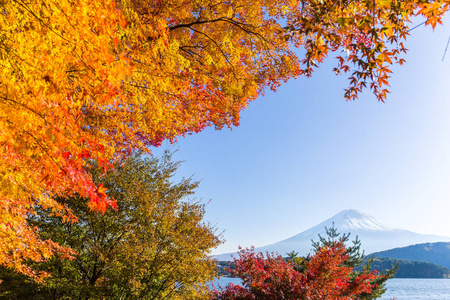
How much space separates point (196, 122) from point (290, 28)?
16.5 feet

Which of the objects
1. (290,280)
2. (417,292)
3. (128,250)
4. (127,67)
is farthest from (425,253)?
(127,67)

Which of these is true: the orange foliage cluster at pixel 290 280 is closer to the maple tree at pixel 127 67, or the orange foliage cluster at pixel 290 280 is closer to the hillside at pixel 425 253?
the maple tree at pixel 127 67

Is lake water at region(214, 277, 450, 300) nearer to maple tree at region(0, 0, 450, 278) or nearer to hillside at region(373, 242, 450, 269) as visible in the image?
maple tree at region(0, 0, 450, 278)

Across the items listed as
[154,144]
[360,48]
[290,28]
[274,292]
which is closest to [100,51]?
[290,28]

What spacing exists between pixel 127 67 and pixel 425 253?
19331 cm

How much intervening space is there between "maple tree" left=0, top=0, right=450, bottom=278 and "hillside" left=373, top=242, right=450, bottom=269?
563 feet

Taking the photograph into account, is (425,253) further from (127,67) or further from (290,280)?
(127,67)

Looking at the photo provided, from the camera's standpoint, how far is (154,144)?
902cm

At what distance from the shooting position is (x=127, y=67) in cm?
405

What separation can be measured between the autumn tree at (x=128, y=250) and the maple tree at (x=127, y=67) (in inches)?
92.3

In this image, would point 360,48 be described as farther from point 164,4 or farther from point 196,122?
point 196,122

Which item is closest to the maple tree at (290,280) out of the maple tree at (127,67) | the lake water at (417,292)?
the maple tree at (127,67)

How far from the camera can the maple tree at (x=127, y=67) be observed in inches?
108

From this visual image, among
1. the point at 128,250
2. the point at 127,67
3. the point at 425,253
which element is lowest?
the point at 425,253
